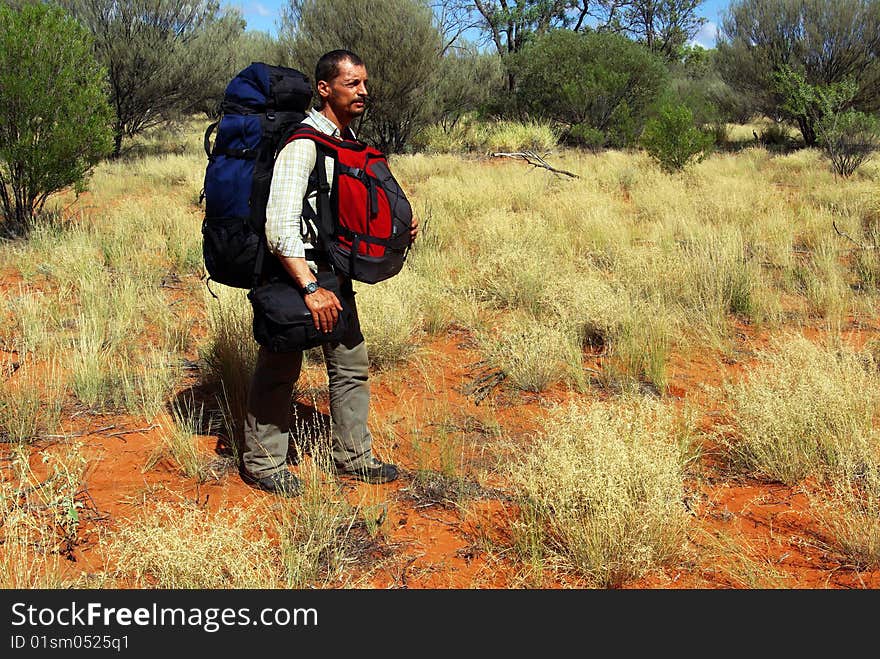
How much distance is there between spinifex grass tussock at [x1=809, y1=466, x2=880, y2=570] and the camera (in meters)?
2.67

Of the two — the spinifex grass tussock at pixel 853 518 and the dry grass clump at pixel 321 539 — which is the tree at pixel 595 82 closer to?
the spinifex grass tussock at pixel 853 518

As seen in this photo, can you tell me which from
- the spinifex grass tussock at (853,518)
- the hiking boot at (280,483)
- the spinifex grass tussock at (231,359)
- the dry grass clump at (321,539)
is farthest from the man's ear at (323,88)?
the spinifex grass tussock at (853,518)

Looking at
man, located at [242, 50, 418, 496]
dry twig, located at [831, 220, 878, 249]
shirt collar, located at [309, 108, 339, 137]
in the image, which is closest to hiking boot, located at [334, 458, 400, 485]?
man, located at [242, 50, 418, 496]

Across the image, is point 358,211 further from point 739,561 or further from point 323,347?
point 739,561

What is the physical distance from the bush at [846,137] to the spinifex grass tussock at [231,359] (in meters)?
10.4

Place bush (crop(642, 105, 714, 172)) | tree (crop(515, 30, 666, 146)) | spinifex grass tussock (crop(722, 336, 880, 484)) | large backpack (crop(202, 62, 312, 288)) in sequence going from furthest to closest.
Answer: tree (crop(515, 30, 666, 146)) < bush (crop(642, 105, 714, 172)) < spinifex grass tussock (crop(722, 336, 880, 484)) < large backpack (crop(202, 62, 312, 288))

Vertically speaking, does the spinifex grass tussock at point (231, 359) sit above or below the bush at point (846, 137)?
below

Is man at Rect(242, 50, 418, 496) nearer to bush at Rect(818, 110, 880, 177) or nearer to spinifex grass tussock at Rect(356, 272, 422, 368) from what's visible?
spinifex grass tussock at Rect(356, 272, 422, 368)

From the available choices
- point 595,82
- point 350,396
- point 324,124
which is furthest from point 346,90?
point 595,82

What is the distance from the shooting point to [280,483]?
3.18m

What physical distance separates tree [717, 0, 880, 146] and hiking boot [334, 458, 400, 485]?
1526 cm

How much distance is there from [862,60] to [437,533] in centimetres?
1789

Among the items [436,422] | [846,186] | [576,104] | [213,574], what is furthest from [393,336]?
[576,104]

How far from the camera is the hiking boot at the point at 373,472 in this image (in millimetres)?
3363
